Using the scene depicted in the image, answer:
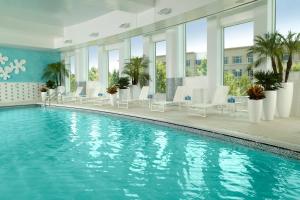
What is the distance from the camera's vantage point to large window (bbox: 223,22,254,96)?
856cm

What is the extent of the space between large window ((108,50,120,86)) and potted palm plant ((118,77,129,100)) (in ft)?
10.2

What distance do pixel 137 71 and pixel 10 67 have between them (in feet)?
28.9

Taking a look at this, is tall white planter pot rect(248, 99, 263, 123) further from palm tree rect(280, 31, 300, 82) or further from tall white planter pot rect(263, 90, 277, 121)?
palm tree rect(280, 31, 300, 82)

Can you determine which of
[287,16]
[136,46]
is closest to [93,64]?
[136,46]

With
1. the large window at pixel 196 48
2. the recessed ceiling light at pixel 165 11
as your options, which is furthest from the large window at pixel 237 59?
the recessed ceiling light at pixel 165 11

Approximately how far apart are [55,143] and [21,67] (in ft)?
40.3

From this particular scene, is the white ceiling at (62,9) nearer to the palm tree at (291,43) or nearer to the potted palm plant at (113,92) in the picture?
the potted palm plant at (113,92)

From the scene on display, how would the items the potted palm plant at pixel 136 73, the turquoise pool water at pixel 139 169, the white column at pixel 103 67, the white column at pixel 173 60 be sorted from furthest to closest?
the white column at pixel 103 67 < the potted palm plant at pixel 136 73 < the white column at pixel 173 60 < the turquoise pool water at pixel 139 169

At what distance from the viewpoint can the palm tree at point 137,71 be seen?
11180 mm

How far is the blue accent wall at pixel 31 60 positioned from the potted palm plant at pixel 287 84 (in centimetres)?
1463

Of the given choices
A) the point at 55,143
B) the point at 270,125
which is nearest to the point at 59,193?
the point at 55,143

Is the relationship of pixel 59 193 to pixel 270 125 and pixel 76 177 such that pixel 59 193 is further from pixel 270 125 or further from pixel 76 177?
pixel 270 125

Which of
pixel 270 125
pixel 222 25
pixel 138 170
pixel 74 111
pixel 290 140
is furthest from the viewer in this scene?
pixel 74 111

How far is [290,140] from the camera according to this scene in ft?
14.5
